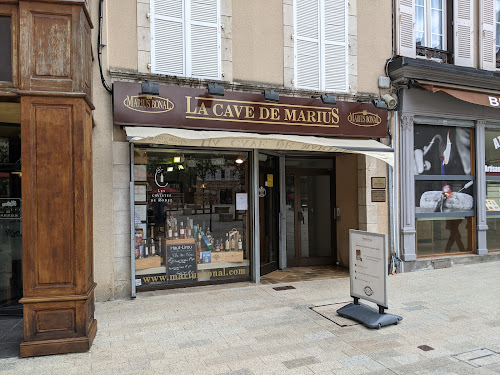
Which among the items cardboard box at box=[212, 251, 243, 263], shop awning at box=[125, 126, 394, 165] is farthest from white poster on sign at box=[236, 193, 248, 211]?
shop awning at box=[125, 126, 394, 165]

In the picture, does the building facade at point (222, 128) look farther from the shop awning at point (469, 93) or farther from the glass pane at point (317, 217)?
the shop awning at point (469, 93)

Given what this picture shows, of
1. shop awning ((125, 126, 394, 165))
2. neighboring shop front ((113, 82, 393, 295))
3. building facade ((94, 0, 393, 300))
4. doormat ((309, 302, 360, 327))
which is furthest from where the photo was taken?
neighboring shop front ((113, 82, 393, 295))

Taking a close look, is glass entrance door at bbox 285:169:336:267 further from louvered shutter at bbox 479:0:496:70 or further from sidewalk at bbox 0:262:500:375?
louvered shutter at bbox 479:0:496:70

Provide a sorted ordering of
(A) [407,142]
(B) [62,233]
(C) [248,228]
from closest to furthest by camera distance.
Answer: (B) [62,233], (C) [248,228], (A) [407,142]

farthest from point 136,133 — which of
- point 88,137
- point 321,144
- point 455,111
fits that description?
point 455,111

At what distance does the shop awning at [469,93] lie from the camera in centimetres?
780

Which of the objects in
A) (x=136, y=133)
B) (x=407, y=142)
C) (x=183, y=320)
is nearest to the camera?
(x=183, y=320)

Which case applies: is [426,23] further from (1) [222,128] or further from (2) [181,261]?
(2) [181,261]

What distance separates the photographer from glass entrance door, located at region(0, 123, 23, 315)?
5.69 metres

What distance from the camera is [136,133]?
226 inches

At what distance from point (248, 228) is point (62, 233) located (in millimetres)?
3776

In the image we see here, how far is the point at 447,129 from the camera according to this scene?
8656 millimetres

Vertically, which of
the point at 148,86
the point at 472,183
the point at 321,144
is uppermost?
the point at 148,86

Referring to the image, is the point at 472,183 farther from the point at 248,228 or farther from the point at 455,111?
the point at 248,228
